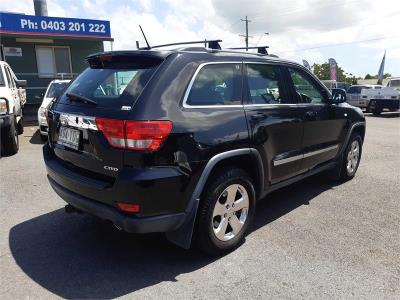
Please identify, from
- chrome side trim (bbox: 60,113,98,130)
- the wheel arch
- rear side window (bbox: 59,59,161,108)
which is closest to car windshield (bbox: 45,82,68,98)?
rear side window (bbox: 59,59,161,108)

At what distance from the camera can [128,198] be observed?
2.89 metres

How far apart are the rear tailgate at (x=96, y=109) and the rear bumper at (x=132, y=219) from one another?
0.23 meters

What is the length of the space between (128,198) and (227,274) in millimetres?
1090

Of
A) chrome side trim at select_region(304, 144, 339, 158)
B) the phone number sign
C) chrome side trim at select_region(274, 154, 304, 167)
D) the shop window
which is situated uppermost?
the phone number sign

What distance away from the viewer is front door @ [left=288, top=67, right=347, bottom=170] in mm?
4594

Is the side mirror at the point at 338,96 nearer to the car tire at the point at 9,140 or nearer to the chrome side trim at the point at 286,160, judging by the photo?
the chrome side trim at the point at 286,160

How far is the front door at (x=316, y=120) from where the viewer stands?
459cm

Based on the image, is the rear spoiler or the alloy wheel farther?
the alloy wheel

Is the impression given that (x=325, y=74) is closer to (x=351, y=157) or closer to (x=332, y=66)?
(x=332, y=66)

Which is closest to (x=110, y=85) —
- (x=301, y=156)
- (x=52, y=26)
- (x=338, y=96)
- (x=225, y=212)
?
(x=225, y=212)

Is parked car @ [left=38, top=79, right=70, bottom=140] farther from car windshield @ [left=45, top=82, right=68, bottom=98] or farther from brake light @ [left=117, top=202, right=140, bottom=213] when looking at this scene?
brake light @ [left=117, top=202, right=140, bottom=213]

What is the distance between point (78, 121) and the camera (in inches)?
128

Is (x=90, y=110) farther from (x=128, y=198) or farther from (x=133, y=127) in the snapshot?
(x=128, y=198)

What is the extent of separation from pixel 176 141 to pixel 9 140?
5.82 m
